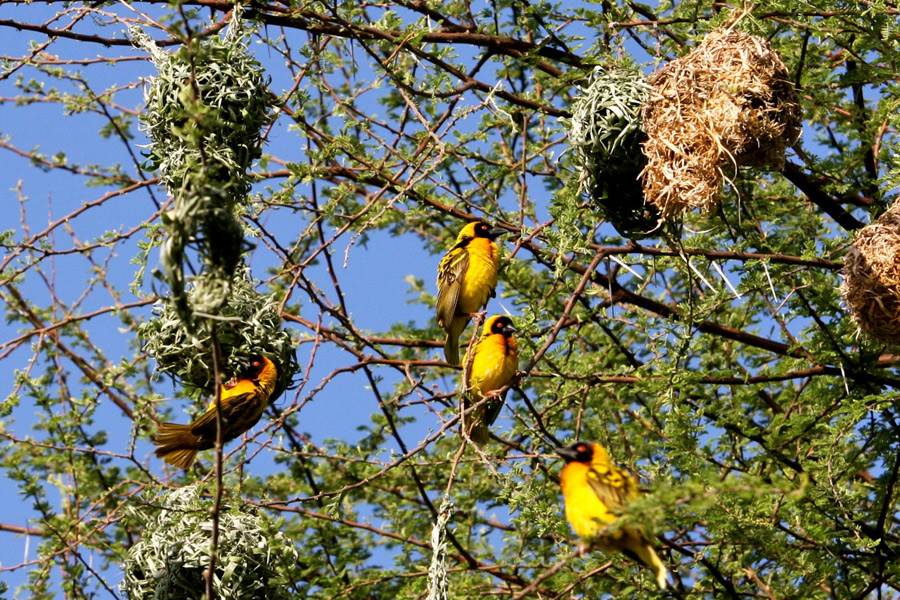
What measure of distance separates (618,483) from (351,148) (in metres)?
2.00

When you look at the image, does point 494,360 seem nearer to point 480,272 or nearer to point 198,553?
point 480,272

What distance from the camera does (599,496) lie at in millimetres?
3395

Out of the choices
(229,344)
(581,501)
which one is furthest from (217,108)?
(581,501)

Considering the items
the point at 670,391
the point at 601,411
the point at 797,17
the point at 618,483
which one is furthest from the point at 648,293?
the point at 618,483

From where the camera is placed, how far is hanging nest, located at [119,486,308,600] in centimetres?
379

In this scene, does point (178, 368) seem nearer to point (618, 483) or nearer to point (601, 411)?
point (618, 483)

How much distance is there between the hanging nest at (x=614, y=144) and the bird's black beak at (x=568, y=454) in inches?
35.4

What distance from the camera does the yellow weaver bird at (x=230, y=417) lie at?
3.93 meters

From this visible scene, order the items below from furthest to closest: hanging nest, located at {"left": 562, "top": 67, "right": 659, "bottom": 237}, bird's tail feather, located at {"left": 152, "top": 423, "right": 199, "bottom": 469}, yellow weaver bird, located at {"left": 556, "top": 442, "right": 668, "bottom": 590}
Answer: bird's tail feather, located at {"left": 152, "top": 423, "right": 199, "bottom": 469}
hanging nest, located at {"left": 562, "top": 67, "right": 659, "bottom": 237}
yellow weaver bird, located at {"left": 556, "top": 442, "right": 668, "bottom": 590}

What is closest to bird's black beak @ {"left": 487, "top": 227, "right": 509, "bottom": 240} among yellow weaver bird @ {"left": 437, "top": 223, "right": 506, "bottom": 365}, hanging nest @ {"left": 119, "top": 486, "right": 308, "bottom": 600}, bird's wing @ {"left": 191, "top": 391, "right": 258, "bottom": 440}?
yellow weaver bird @ {"left": 437, "top": 223, "right": 506, "bottom": 365}

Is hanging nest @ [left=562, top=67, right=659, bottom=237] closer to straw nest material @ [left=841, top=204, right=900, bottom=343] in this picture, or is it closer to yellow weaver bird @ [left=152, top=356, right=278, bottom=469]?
straw nest material @ [left=841, top=204, right=900, bottom=343]

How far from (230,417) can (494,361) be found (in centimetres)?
150

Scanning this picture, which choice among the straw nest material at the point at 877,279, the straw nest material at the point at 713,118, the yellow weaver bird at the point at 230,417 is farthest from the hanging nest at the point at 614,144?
the yellow weaver bird at the point at 230,417

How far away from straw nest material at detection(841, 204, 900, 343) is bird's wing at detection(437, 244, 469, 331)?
6.48ft
